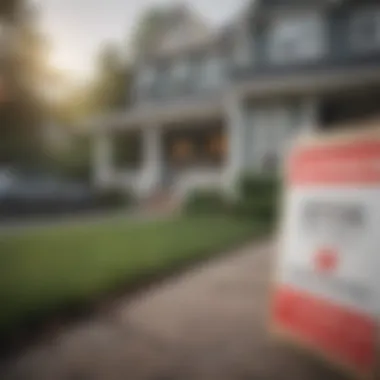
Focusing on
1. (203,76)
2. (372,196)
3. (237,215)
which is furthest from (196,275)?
(372,196)

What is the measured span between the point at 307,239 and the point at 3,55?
0.59 m

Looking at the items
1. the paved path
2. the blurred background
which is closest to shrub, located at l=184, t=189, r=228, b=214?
the blurred background

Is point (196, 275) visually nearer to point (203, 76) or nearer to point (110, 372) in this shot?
point (203, 76)

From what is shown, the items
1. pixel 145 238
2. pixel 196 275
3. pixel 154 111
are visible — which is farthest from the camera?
pixel 145 238

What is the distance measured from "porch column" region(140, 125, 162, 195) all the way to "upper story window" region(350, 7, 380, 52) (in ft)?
1.50

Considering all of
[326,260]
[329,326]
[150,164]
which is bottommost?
[329,326]

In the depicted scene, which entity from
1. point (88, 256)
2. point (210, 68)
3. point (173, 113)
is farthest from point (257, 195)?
point (88, 256)

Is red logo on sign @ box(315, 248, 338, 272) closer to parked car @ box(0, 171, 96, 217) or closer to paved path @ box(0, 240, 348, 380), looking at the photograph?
paved path @ box(0, 240, 348, 380)

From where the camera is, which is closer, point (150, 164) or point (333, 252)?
point (333, 252)

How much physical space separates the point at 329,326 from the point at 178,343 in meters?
0.40

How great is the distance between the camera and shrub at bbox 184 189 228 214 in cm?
149

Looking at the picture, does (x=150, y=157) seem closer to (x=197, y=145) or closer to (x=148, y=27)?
(x=148, y=27)

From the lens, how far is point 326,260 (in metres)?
0.82

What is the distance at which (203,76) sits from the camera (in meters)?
1.30
